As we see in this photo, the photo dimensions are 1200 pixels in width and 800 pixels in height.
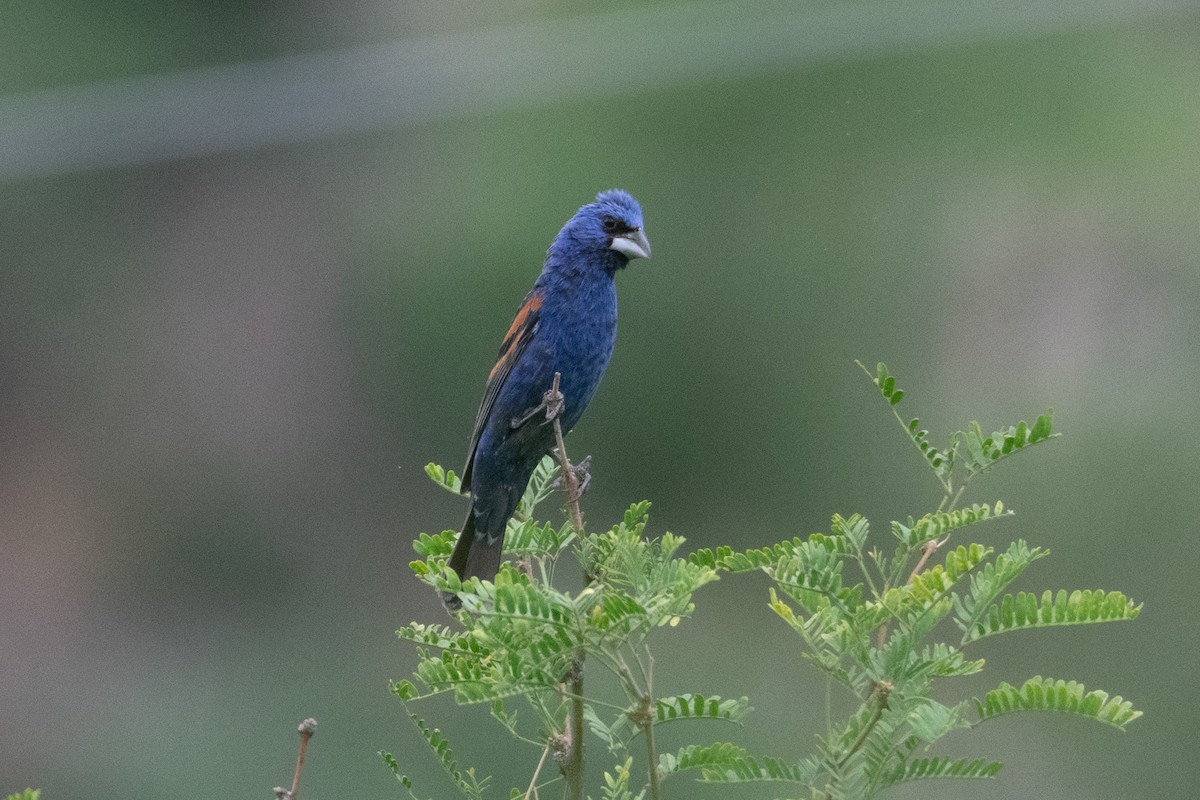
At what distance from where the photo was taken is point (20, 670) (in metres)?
3.70

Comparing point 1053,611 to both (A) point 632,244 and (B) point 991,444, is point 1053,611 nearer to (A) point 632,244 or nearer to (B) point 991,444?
(B) point 991,444

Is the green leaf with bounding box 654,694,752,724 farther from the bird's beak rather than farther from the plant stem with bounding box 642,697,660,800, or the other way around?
the bird's beak

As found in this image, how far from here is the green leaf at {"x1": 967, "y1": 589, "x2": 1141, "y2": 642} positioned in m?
0.84

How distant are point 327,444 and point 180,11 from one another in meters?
1.35

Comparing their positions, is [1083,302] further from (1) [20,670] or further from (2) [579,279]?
(1) [20,670]

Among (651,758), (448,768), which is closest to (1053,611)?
(651,758)

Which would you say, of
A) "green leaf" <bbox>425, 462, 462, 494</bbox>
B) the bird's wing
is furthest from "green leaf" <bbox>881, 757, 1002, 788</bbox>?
the bird's wing

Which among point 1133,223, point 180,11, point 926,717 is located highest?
point 180,11

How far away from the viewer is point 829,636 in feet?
2.78

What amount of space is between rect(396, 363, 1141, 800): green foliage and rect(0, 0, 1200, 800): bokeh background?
70.4 inches

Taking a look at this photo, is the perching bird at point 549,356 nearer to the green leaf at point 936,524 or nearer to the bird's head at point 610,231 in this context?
the bird's head at point 610,231

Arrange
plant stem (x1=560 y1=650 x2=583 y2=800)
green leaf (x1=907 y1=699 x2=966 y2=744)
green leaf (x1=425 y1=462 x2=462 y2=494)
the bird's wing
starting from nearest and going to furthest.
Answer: green leaf (x1=907 y1=699 x2=966 y2=744) < plant stem (x1=560 y1=650 x2=583 y2=800) < green leaf (x1=425 y1=462 x2=462 y2=494) < the bird's wing

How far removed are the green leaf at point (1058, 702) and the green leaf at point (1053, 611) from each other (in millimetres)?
41

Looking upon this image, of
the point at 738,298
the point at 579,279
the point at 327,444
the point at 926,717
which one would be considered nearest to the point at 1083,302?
the point at 738,298
